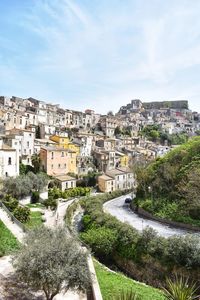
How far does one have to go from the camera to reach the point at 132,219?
3597cm

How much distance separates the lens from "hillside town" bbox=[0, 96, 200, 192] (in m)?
55.2

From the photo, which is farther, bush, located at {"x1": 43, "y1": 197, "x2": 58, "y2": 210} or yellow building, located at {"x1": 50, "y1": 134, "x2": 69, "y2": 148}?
yellow building, located at {"x1": 50, "y1": 134, "x2": 69, "y2": 148}

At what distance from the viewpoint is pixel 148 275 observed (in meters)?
Result: 22.1

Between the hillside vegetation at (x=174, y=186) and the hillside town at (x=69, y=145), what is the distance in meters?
13.9

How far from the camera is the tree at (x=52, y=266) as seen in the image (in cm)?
1311

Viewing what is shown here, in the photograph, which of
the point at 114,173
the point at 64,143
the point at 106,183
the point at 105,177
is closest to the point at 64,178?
the point at 106,183

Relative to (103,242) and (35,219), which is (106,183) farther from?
(103,242)

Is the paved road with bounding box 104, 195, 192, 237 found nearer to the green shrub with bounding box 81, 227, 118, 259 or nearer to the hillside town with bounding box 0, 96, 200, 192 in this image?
the green shrub with bounding box 81, 227, 118, 259

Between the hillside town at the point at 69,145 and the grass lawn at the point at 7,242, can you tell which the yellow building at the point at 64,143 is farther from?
the grass lawn at the point at 7,242

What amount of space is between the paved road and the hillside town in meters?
11.3

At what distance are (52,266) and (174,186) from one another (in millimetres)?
29045

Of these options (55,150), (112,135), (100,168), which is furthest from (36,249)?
(112,135)

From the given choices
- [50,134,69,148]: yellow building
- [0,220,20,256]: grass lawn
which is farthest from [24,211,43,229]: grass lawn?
[50,134,69,148]: yellow building

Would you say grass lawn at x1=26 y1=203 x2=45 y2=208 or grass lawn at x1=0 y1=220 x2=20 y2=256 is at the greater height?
grass lawn at x1=0 y1=220 x2=20 y2=256
